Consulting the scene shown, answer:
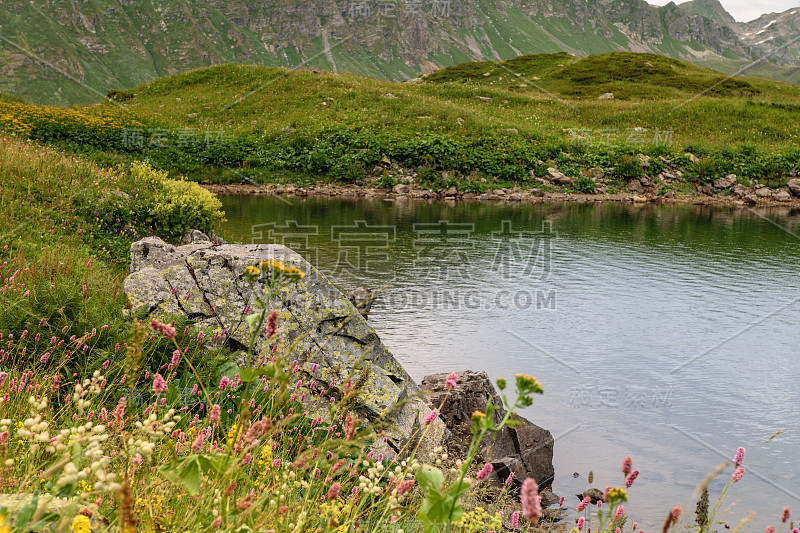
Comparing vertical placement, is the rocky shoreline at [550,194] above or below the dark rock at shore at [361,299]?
above

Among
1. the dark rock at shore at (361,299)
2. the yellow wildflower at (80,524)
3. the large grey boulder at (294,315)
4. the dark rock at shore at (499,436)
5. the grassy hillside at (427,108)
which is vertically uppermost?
the grassy hillside at (427,108)

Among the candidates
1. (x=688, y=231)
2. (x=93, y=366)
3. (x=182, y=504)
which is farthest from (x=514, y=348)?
(x=688, y=231)

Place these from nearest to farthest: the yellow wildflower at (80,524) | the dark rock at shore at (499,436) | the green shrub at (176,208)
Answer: the yellow wildflower at (80,524), the dark rock at shore at (499,436), the green shrub at (176,208)

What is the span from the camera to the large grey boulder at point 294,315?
23.4 ft

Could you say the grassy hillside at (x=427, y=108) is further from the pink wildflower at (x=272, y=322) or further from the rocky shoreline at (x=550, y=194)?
the pink wildflower at (x=272, y=322)

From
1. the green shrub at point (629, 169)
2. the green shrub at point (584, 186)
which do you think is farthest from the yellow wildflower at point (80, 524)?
the green shrub at point (629, 169)

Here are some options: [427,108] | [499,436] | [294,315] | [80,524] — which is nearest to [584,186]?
[427,108]

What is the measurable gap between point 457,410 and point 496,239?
1581cm

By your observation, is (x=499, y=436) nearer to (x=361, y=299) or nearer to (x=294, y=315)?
(x=294, y=315)

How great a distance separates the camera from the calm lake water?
8586 millimetres

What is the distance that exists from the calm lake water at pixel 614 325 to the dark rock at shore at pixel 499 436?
36 centimetres

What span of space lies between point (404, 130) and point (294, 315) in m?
35.9

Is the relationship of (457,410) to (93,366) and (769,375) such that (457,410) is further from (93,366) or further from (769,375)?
(769,375)

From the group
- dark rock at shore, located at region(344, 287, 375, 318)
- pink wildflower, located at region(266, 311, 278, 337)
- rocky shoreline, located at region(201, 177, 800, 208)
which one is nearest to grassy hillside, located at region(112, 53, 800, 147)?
rocky shoreline, located at region(201, 177, 800, 208)
